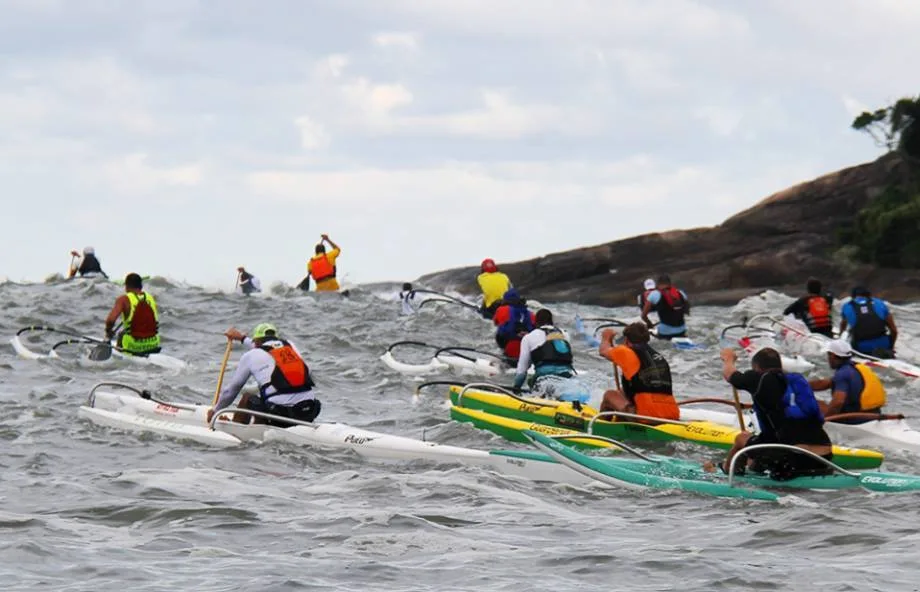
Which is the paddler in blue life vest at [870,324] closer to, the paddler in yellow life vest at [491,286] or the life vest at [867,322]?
the life vest at [867,322]

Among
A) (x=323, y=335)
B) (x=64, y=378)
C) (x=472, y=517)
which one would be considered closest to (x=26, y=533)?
(x=472, y=517)

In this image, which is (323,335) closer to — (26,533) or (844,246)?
(26,533)

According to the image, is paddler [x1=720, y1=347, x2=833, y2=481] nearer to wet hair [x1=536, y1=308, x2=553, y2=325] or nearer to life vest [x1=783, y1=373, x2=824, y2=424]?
life vest [x1=783, y1=373, x2=824, y2=424]

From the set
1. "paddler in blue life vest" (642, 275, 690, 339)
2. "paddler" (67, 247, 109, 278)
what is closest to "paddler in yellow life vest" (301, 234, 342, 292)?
"paddler" (67, 247, 109, 278)

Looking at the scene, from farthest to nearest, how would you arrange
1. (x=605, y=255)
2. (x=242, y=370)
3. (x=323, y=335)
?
(x=605, y=255) → (x=323, y=335) → (x=242, y=370)

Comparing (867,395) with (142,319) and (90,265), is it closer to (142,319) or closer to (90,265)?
(142,319)

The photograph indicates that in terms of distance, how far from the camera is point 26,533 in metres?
9.87

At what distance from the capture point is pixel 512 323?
20.4 meters

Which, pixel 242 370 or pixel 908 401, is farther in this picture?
pixel 908 401

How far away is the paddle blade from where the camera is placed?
69.4ft

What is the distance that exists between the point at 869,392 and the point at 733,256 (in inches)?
1659

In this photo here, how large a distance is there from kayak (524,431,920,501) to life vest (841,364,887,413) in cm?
238

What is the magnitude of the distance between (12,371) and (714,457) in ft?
39.3

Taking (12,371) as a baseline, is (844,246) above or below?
above
